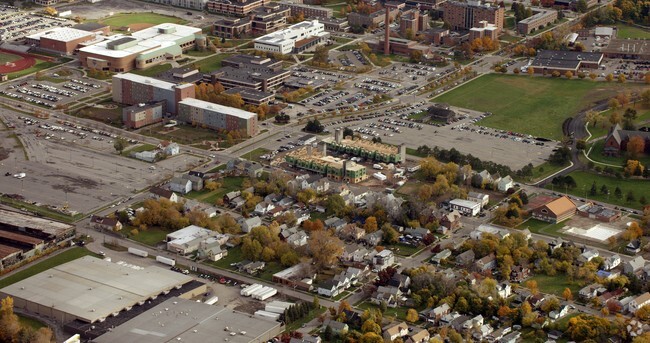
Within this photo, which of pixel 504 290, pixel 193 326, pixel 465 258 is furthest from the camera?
pixel 465 258

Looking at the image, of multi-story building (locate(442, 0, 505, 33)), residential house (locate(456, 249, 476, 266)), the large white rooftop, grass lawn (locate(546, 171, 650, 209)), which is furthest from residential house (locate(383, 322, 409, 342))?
multi-story building (locate(442, 0, 505, 33))

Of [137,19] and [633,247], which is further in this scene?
[137,19]

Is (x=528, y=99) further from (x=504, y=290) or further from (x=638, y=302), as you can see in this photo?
(x=638, y=302)

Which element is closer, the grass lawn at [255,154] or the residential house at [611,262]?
the residential house at [611,262]

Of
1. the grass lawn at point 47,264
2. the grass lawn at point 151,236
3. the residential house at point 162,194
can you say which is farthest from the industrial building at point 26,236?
the residential house at point 162,194

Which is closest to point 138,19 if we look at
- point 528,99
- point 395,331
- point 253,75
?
point 253,75

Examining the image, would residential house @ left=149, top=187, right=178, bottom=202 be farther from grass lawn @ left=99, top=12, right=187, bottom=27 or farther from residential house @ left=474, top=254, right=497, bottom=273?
grass lawn @ left=99, top=12, right=187, bottom=27

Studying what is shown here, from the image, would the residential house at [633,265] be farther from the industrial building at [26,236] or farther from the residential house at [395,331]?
the industrial building at [26,236]

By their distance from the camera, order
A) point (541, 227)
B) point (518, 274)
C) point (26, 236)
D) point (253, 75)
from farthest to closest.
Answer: point (253, 75) → point (541, 227) → point (26, 236) → point (518, 274)
